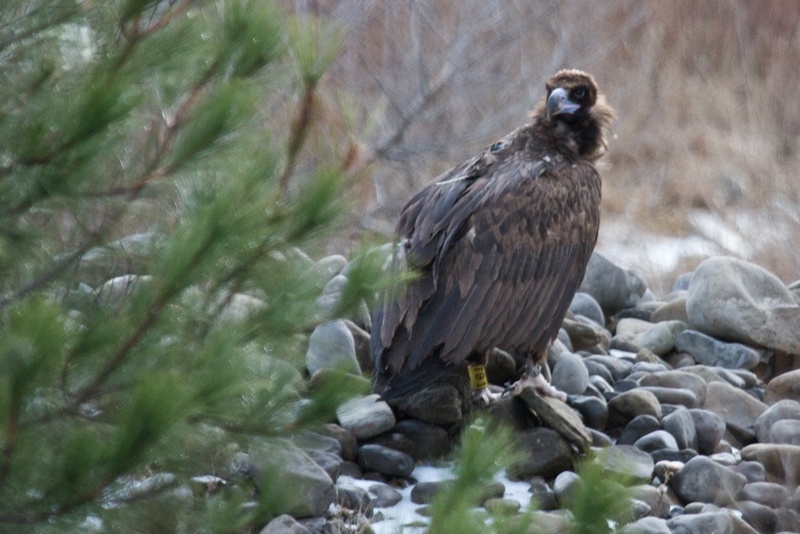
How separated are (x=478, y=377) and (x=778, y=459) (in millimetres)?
1209

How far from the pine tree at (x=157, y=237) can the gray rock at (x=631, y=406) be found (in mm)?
2432

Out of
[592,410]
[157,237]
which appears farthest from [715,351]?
[157,237]

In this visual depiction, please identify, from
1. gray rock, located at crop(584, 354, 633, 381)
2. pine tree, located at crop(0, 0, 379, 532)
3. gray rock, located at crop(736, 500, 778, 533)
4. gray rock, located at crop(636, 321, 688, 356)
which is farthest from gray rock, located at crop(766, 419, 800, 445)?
pine tree, located at crop(0, 0, 379, 532)

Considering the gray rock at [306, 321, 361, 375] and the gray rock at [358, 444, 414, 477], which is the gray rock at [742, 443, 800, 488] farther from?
the gray rock at [306, 321, 361, 375]

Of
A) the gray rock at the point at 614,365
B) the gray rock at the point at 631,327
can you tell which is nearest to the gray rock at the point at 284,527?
the gray rock at the point at 614,365

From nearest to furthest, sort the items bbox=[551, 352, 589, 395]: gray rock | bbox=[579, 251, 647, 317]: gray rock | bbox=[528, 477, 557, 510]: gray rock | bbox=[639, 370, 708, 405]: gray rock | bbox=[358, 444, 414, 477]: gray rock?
bbox=[528, 477, 557, 510]: gray rock < bbox=[358, 444, 414, 477]: gray rock < bbox=[551, 352, 589, 395]: gray rock < bbox=[639, 370, 708, 405]: gray rock < bbox=[579, 251, 647, 317]: gray rock

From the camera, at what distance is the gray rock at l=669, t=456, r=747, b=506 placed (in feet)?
14.3

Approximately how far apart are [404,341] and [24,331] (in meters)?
2.66

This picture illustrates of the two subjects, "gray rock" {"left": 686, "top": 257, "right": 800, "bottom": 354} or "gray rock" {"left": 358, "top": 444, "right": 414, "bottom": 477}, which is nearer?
"gray rock" {"left": 358, "top": 444, "right": 414, "bottom": 477}

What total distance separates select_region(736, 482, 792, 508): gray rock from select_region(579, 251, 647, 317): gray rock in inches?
82.7

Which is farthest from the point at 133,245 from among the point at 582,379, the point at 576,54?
the point at 576,54

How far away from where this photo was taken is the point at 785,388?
17.7 feet

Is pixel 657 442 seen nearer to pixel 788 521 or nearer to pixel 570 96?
pixel 788 521

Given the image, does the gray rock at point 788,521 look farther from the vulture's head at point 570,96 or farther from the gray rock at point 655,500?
the vulture's head at point 570,96
